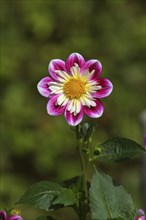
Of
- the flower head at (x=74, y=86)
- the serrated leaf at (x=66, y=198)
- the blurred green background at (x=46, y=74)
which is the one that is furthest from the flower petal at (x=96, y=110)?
the blurred green background at (x=46, y=74)

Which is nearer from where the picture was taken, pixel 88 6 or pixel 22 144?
pixel 22 144

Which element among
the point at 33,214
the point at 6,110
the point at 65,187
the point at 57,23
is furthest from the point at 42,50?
the point at 65,187

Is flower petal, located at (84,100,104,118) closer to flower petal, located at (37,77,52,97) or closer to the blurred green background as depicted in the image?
flower petal, located at (37,77,52,97)

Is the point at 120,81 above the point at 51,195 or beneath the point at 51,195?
above

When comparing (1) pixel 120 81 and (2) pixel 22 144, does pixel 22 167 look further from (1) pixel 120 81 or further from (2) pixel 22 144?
(1) pixel 120 81

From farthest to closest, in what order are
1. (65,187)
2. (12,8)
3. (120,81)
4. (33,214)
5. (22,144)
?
(12,8) < (120,81) < (22,144) < (33,214) < (65,187)

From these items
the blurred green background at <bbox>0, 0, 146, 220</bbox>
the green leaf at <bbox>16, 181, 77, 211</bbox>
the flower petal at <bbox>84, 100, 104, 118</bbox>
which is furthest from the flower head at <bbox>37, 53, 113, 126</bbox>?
the blurred green background at <bbox>0, 0, 146, 220</bbox>

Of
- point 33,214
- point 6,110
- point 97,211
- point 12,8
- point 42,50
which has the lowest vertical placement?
point 33,214
